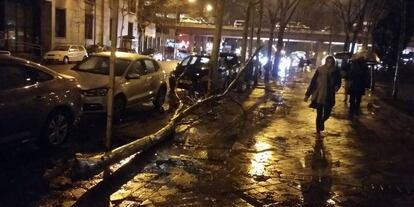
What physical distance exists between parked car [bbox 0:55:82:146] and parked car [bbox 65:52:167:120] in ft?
6.15

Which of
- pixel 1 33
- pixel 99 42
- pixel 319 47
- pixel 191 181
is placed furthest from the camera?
A: pixel 319 47

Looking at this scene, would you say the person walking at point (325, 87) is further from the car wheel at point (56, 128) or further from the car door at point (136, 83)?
the car wheel at point (56, 128)

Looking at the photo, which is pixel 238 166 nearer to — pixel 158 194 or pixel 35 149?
pixel 158 194

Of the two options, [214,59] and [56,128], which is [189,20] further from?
[56,128]

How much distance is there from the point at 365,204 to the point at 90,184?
11.4 feet

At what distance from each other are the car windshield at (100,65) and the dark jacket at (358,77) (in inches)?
245

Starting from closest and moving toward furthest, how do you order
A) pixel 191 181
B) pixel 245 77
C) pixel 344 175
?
pixel 191 181, pixel 344 175, pixel 245 77

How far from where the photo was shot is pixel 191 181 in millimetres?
7047

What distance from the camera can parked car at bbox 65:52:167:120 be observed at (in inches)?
429

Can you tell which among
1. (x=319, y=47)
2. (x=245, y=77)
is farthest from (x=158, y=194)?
(x=319, y=47)

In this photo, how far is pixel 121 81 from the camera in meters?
11.8

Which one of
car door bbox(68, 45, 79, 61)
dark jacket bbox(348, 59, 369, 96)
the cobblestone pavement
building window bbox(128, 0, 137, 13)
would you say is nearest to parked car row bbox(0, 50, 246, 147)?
the cobblestone pavement

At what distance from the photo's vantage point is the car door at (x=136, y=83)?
1202 cm

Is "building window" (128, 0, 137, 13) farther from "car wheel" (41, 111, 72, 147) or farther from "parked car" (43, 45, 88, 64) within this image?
"car wheel" (41, 111, 72, 147)
